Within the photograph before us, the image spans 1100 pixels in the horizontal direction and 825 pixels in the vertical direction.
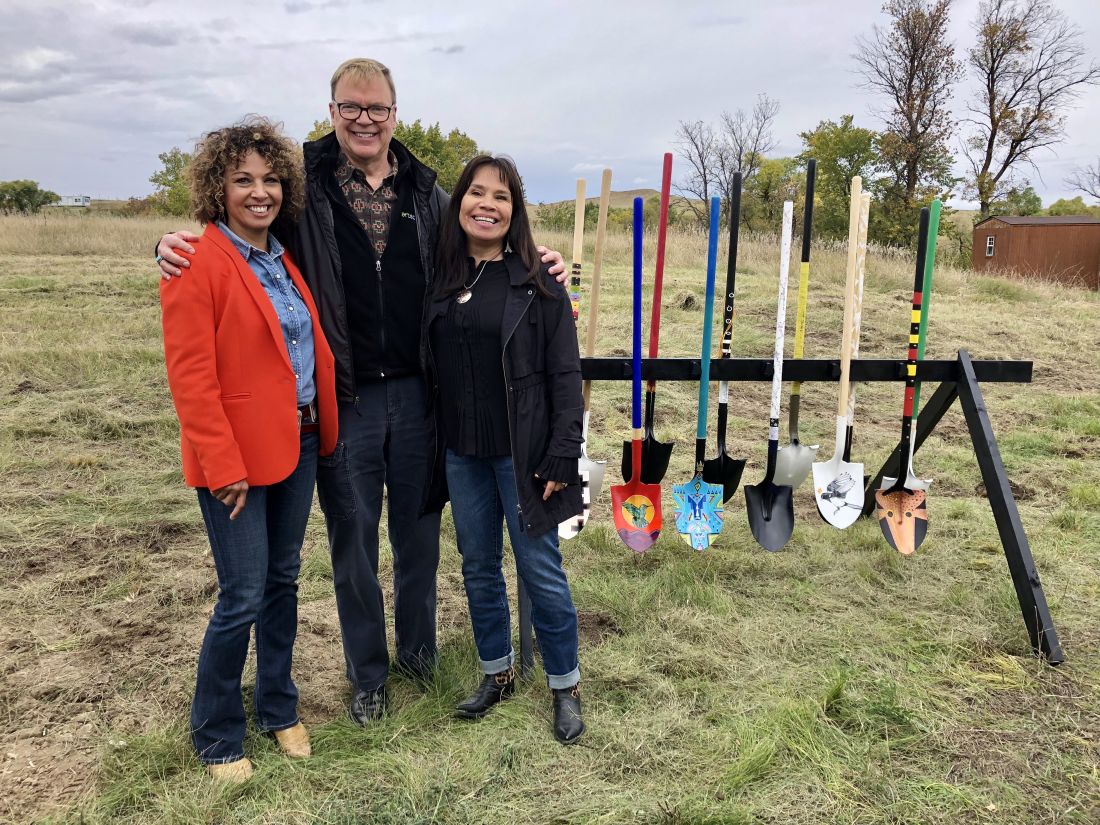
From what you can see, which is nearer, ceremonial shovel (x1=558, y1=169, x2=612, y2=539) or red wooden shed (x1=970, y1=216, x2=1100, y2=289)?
ceremonial shovel (x1=558, y1=169, x2=612, y2=539)

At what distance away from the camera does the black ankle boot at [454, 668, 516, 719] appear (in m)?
2.77

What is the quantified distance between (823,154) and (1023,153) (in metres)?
7.18

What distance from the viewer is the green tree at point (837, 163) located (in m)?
26.5

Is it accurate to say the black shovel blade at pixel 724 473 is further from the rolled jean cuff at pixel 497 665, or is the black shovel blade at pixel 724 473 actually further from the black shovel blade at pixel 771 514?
the rolled jean cuff at pixel 497 665

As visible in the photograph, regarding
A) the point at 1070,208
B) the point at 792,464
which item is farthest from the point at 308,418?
the point at 1070,208

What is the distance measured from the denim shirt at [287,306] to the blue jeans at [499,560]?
1.82 ft

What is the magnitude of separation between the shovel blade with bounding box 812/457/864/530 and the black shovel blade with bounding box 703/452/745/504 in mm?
378

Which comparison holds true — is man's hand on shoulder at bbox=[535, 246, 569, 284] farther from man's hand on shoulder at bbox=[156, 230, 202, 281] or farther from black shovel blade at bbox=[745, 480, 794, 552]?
black shovel blade at bbox=[745, 480, 794, 552]

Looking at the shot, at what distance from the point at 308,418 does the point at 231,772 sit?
3.67ft

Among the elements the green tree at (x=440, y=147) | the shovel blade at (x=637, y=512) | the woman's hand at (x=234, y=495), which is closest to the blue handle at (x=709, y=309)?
the shovel blade at (x=637, y=512)

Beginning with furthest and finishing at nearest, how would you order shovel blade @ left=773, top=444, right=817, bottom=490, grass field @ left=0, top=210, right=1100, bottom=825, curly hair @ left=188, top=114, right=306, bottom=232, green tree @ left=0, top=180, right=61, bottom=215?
1. green tree @ left=0, top=180, right=61, bottom=215
2. shovel blade @ left=773, top=444, right=817, bottom=490
3. grass field @ left=0, top=210, right=1100, bottom=825
4. curly hair @ left=188, top=114, right=306, bottom=232

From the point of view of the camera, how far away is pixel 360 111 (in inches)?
95.7

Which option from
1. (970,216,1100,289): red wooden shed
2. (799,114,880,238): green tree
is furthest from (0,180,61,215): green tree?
(970,216,1100,289): red wooden shed

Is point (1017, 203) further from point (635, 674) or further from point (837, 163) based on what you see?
point (635, 674)
